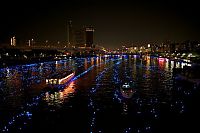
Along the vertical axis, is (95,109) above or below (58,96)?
below

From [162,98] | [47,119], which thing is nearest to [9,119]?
[47,119]

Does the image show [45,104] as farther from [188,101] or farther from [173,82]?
[173,82]

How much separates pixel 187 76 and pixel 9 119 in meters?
32.0

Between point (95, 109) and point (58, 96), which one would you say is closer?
point (95, 109)

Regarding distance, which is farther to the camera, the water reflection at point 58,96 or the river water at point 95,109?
the water reflection at point 58,96

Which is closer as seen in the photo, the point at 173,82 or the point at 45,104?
the point at 45,104

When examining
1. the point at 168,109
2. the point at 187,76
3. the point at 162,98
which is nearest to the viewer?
the point at 168,109

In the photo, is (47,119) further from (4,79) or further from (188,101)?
(4,79)

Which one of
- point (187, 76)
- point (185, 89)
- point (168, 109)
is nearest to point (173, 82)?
point (187, 76)

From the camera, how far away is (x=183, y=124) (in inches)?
1051

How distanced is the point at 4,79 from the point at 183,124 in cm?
3881

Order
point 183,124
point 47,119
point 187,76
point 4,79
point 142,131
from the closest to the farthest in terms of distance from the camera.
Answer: point 142,131
point 183,124
point 47,119
point 187,76
point 4,79

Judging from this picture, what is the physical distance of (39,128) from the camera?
25797 millimetres

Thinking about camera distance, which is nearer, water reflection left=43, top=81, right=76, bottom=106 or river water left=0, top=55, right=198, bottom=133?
river water left=0, top=55, right=198, bottom=133
